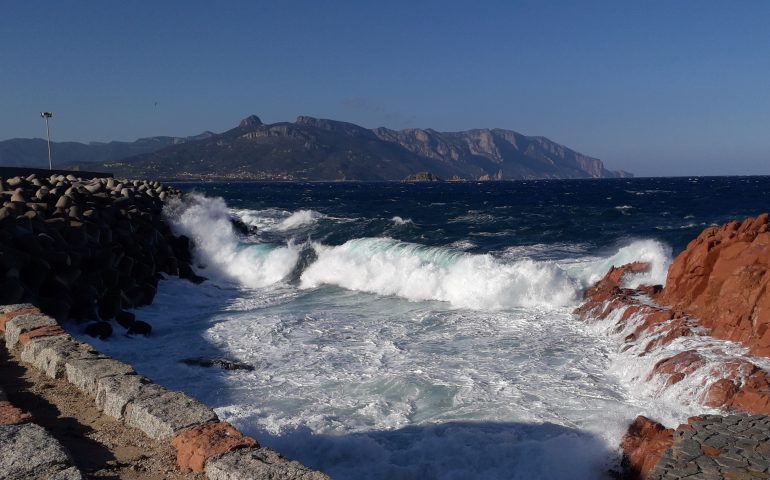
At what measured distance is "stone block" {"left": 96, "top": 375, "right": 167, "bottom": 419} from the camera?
4.71 meters

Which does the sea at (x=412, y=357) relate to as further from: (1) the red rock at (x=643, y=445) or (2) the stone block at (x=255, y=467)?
(2) the stone block at (x=255, y=467)

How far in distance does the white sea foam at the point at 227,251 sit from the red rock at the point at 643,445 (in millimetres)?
14132

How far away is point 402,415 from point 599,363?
12.7ft

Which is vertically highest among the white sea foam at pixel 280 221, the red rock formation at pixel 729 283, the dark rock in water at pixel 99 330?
the red rock formation at pixel 729 283

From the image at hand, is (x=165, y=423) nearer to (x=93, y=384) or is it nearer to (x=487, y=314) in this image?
(x=93, y=384)

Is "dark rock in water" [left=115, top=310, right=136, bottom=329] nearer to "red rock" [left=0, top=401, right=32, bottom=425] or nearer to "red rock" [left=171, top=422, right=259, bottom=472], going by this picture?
"red rock" [left=0, top=401, right=32, bottom=425]

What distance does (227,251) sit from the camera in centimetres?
2206

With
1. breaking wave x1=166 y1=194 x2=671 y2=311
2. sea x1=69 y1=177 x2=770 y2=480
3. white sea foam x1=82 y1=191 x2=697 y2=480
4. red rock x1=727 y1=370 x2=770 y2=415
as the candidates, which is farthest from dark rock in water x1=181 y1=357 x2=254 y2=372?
red rock x1=727 y1=370 x2=770 y2=415

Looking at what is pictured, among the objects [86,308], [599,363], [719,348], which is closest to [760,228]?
[719,348]

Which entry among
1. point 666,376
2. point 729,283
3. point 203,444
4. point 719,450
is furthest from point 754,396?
point 203,444

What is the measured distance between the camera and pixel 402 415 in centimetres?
753

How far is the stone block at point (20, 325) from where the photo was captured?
252 inches

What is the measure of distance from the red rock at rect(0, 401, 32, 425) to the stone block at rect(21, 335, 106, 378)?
37.9 inches

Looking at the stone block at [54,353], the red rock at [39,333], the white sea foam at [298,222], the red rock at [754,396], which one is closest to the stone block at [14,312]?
the red rock at [39,333]
